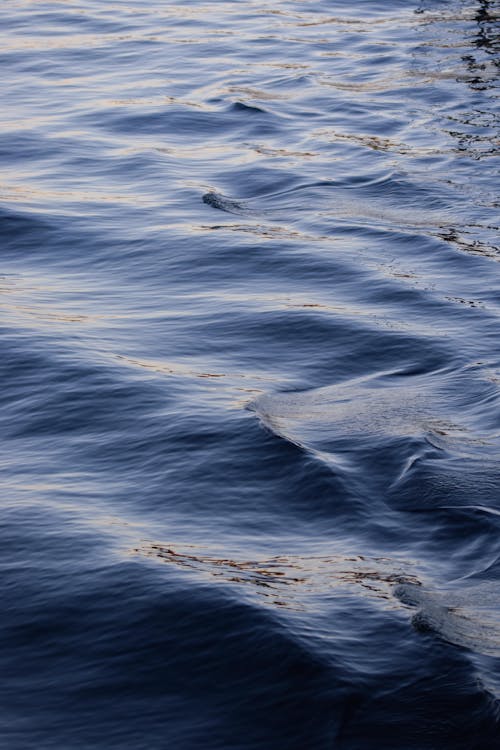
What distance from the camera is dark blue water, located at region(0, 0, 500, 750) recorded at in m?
3.98

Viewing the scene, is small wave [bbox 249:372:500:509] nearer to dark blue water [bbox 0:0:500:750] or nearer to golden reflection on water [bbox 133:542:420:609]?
dark blue water [bbox 0:0:500:750]

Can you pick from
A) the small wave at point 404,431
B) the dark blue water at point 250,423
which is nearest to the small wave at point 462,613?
the dark blue water at point 250,423

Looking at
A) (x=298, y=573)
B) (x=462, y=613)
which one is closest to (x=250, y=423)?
(x=298, y=573)

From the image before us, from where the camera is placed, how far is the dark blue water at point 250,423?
3.98m

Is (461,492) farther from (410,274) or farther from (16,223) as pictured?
(16,223)

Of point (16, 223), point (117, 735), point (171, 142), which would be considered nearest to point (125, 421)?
point (117, 735)

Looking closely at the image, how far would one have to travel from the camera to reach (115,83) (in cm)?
1336

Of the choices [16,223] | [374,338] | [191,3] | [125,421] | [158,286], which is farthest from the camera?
[191,3]

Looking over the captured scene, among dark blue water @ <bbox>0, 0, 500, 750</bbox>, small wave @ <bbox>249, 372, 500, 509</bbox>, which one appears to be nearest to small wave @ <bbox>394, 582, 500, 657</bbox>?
dark blue water @ <bbox>0, 0, 500, 750</bbox>

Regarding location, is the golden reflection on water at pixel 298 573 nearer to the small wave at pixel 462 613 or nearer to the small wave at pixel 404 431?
the small wave at pixel 462 613

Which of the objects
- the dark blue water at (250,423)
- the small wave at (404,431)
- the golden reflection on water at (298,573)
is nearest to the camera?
the dark blue water at (250,423)

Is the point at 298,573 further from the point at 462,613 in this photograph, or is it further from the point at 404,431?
the point at 404,431

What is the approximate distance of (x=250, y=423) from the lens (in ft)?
19.1

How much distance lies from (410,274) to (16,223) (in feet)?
9.84
